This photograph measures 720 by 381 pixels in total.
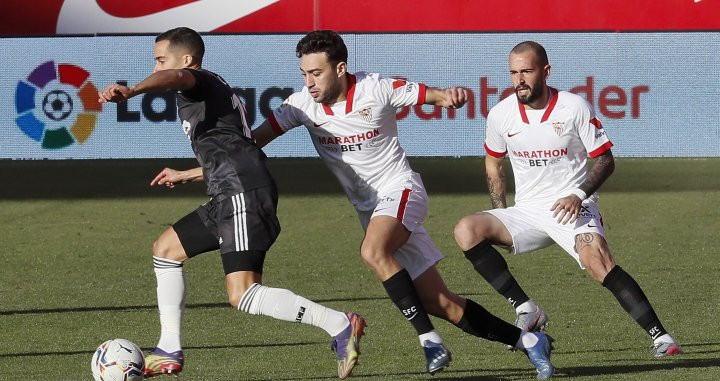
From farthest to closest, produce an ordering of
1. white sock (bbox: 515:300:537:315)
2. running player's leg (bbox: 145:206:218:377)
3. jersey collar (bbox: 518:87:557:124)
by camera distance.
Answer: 1. jersey collar (bbox: 518:87:557:124)
2. white sock (bbox: 515:300:537:315)
3. running player's leg (bbox: 145:206:218:377)

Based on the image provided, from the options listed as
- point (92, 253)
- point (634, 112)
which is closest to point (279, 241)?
point (92, 253)

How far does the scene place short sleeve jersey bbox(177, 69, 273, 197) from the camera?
21.9 ft

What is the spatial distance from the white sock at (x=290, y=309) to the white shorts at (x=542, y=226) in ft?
5.77

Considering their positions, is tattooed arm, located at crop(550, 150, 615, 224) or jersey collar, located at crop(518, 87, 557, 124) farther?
jersey collar, located at crop(518, 87, 557, 124)

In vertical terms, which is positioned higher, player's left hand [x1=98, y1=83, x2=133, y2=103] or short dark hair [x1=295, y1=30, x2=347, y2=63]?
short dark hair [x1=295, y1=30, x2=347, y2=63]

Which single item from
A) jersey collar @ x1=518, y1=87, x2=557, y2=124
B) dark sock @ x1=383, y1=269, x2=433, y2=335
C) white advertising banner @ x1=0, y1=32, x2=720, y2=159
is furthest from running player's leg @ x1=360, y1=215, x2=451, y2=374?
white advertising banner @ x1=0, y1=32, x2=720, y2=159

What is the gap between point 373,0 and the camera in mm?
24812

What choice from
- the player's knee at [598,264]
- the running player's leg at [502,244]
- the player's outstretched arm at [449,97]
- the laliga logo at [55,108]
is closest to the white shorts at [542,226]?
the running player's leg at [502,244]

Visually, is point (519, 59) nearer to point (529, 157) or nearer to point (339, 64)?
point (529, 157)

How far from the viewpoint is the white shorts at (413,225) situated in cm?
718

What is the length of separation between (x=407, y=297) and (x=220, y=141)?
1.20m

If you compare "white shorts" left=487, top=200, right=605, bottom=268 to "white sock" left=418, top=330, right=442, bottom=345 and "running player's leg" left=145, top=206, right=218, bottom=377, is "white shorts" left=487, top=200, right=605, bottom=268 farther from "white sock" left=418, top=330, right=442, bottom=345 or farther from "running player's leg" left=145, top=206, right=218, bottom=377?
"running player's leg" left=145, top=206, right=218, bottom=377

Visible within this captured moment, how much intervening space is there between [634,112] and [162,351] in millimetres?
13489

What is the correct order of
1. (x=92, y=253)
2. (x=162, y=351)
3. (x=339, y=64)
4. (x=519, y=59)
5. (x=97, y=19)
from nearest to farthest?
(x=162, y=351)
(x=339, y=64)
(x=519, y=59)
(x=92, y=253)
(x=97, y=19)
